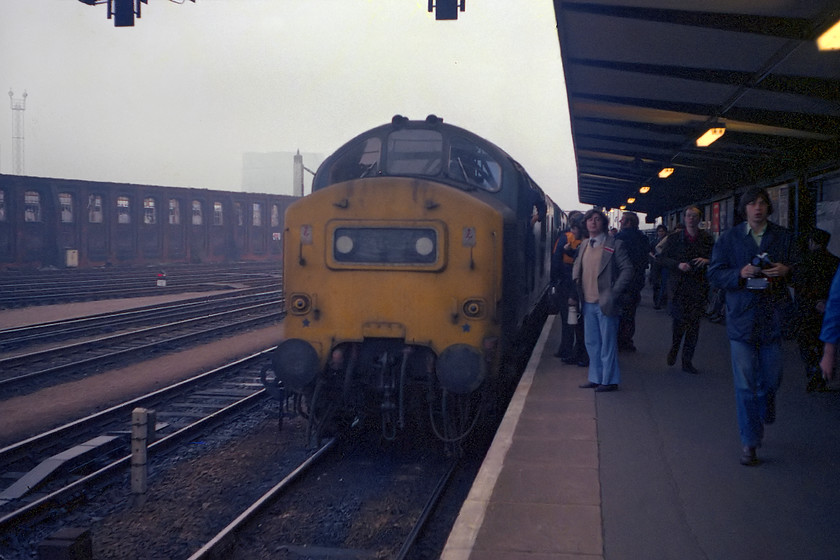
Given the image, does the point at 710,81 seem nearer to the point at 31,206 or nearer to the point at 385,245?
the point at 385,245

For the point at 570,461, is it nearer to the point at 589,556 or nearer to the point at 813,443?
the point at 589,556

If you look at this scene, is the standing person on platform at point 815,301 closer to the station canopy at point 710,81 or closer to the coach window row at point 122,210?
the station canopy at point 710,81

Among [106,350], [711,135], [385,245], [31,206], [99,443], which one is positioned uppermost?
[31,206]

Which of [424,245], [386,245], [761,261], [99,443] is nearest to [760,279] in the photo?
[761,261]

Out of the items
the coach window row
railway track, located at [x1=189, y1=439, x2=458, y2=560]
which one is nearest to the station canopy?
railway track, located at [x1=189, y1=439, x2=458, y2=560]

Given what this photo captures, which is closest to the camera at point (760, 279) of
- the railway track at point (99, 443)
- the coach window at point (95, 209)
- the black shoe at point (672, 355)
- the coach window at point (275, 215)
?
the black shoe at point (672, 355)

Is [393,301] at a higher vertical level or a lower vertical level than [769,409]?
higher

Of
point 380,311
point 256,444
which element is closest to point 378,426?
point 256,444

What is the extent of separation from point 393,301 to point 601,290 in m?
2.28

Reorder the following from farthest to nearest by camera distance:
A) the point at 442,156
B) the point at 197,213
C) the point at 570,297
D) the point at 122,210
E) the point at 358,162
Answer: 1. the point at 197,213
2. the point at 122,210
3. the point at 570,297
4. the point at 358,162
5. the point at 442,156

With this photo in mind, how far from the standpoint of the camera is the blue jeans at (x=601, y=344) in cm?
743

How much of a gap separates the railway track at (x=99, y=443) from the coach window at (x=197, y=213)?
33.9 meters

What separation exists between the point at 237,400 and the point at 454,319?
178 inches

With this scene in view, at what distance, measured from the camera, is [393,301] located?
644cm
